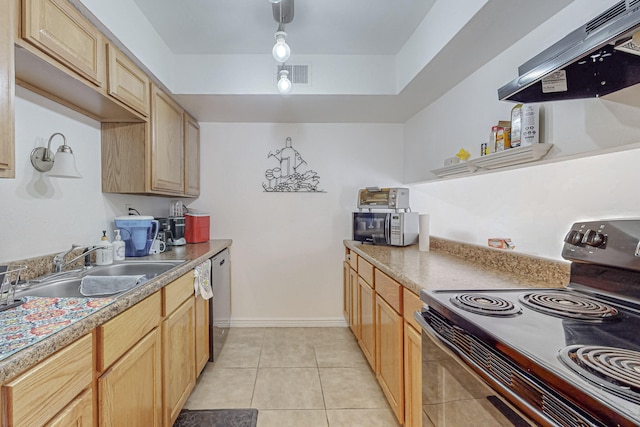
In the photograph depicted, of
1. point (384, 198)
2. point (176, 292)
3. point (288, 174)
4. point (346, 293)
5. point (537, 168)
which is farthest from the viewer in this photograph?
point (288, 174)

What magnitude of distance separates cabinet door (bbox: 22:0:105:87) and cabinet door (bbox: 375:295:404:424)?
1.97 meters

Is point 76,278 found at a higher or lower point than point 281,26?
lower

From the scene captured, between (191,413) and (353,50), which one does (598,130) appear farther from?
(191,413)

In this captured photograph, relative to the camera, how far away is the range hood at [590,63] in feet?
2.34

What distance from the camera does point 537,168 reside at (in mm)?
1529

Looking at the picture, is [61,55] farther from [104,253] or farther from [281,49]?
[104,253]

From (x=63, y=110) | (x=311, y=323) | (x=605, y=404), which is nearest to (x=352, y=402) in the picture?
(x=311, y=323)

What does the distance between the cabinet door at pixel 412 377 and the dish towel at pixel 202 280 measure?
1329 mm

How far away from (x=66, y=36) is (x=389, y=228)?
229 cm

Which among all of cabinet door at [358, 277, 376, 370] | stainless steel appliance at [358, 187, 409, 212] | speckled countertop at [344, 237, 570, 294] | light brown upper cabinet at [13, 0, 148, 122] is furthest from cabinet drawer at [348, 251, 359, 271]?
light brown upper cabinet at [13, 0, 148, 122]

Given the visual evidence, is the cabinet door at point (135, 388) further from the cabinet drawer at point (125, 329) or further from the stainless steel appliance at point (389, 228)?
the stainless steel appliance at point (389, 228)

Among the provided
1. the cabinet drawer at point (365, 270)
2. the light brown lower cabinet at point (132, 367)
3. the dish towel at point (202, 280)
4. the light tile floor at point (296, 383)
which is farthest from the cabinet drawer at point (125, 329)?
the cabinet drawer at point (365, 270)

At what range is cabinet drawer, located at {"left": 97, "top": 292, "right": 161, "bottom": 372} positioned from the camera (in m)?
1.00

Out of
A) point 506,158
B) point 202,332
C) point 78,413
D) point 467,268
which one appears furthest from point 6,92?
point 467,268
